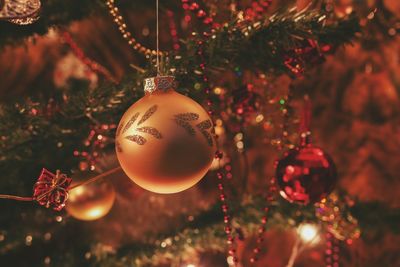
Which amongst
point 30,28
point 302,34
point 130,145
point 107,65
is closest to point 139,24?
point 107,65

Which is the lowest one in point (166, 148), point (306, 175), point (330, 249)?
point (330, 249)

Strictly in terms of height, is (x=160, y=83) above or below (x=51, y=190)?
above

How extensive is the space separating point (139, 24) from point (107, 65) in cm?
17

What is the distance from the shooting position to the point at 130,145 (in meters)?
0.47

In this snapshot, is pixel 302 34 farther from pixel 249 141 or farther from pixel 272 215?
pixel 249 141

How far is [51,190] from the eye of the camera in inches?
20.7

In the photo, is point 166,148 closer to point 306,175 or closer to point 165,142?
point 165,142

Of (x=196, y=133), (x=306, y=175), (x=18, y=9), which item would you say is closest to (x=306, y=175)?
(x=306, y=175)

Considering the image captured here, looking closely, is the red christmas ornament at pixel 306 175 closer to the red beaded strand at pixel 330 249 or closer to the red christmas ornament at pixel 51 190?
the red beaded strand at pixel 330 249

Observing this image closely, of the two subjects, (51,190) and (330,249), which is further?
(330,249)

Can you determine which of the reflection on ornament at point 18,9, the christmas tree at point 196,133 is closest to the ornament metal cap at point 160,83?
the christmas tree at point 196,133

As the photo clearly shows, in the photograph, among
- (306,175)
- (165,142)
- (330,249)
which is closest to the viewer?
(165,142)

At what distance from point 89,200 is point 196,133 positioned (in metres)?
0.37

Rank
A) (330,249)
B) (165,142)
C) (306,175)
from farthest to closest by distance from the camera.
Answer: (330,249) < (306,175) < (165,142)
